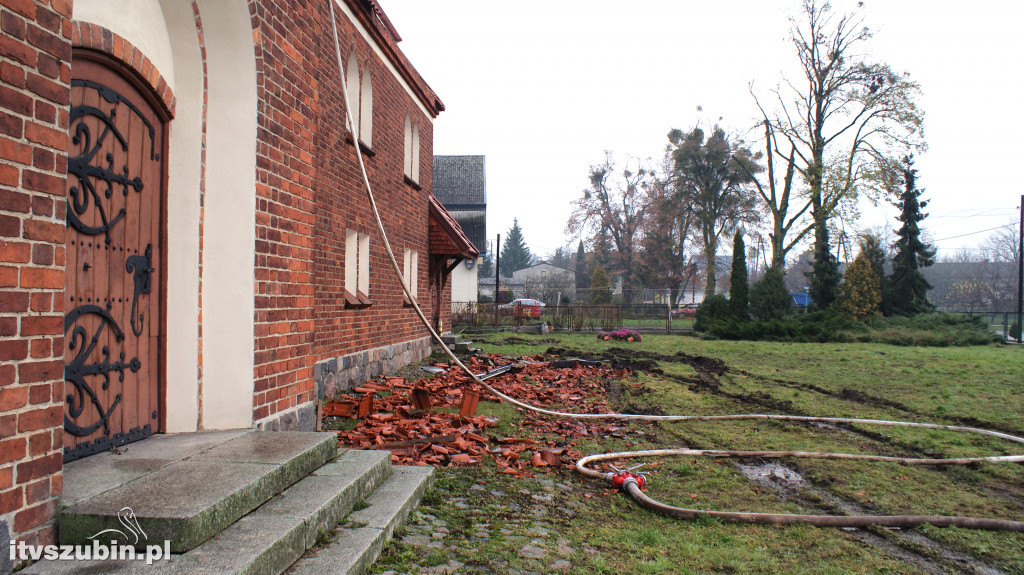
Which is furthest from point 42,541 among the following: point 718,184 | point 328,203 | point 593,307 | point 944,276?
point 944,276

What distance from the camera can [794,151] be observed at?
98.9 ft

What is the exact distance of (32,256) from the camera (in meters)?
2.20

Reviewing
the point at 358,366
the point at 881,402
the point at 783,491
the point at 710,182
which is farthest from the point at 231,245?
the point at 710,182

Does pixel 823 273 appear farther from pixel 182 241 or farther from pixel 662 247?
pixel 182 241

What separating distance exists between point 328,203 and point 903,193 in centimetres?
3327

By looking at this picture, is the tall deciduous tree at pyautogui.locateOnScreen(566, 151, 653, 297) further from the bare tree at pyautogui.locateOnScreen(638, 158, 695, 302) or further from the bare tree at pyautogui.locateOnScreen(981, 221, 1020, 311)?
the bare tree at pyautogui.locateOnScreen(981, 221, 1020, 311)

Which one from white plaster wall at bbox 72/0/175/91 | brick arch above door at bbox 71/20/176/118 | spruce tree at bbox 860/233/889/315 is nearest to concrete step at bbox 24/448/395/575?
brick arch above door at bbox 71/20/176/118

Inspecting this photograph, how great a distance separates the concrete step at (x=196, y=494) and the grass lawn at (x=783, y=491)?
74 centimetres

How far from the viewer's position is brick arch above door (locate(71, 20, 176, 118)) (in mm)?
3039

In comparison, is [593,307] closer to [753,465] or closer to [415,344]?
[415,344]

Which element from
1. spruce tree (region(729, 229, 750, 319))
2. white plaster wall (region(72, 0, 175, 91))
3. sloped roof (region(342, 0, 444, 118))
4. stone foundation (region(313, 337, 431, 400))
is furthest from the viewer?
spruce tree (region(729, 229, 750, 319))

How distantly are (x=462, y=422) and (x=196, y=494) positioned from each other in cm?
413

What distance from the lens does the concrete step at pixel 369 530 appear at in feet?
8.41

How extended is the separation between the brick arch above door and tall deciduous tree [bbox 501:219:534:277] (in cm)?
9597
